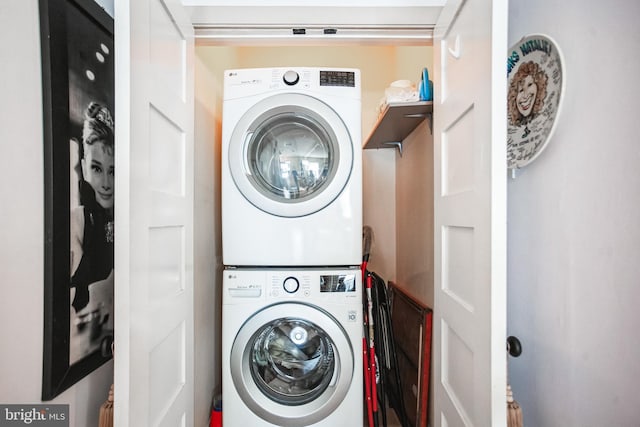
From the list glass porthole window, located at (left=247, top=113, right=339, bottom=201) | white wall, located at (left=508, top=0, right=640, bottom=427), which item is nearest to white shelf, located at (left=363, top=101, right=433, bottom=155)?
glass porthole window, located at (left=247, top=113, right=339, bottom=201)

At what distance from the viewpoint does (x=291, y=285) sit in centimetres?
158

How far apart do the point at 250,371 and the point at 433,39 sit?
5.65 feet

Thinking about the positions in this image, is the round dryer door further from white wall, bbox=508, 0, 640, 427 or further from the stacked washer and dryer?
white wall, bbox=508, 0, 640, 427

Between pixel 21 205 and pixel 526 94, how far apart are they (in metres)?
1.51

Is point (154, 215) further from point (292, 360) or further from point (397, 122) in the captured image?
point (397, 122)

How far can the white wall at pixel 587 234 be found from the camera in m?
0.84

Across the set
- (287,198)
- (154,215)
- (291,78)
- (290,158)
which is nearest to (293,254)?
(287,198)

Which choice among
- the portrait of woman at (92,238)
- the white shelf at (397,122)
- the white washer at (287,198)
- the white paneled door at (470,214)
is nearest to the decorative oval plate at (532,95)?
the white paneled door at (470,214)

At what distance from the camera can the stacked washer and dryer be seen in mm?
1554

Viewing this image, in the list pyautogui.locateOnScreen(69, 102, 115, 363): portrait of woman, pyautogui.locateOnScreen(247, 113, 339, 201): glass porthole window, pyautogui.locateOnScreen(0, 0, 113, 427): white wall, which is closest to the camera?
pyautogui.locateOnScreen(0, 0, 113, 427): white wall

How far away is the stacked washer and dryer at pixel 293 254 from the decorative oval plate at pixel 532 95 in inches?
25.6

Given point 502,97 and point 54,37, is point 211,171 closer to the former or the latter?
point 54,37

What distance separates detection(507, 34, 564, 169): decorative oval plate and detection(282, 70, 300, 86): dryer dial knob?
35.1 inches

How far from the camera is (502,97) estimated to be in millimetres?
835
